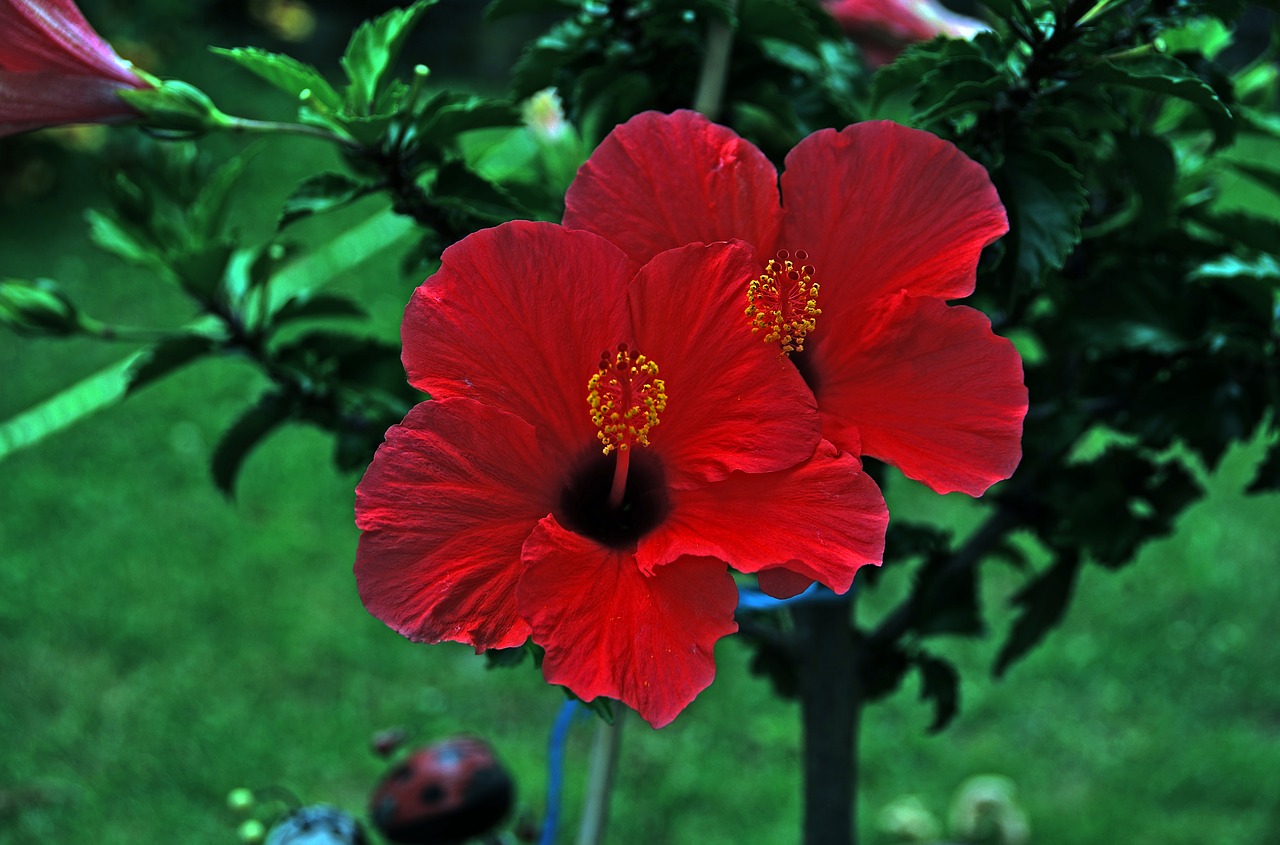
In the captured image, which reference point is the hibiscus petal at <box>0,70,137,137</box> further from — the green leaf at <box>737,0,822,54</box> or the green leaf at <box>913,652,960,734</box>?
the green leaf at <box>913,652,960,734</box>

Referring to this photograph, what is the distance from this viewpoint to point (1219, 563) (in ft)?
8.98

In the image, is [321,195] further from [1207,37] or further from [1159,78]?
[1207,37]

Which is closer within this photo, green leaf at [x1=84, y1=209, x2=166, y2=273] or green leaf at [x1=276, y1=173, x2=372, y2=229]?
green leaf at [x1=276, y1=173, x2=372, y2=229]

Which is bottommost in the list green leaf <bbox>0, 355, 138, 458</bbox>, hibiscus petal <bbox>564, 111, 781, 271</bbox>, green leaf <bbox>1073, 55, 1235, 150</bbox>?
green leaf <bbox>0, 355, 138, 458</bbox>

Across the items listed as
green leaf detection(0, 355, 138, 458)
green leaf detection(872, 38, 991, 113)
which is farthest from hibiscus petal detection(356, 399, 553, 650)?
green leaf detection(0, 355, 138, 458)

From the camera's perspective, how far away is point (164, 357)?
35.4 inches

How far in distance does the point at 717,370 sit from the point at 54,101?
383 millimetres

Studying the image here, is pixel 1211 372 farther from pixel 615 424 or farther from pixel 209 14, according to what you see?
pixel 209 14

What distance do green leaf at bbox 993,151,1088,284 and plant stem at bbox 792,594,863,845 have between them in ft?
1.13

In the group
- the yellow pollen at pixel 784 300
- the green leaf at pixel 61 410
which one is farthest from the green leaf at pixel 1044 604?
the green leaf at pixel 61 410

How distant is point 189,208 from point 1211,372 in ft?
2.70

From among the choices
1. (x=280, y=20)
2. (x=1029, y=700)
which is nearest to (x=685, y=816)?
(x=1029, y=700)

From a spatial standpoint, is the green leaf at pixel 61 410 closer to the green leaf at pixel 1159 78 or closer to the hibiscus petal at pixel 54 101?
the hibiscus petal at pixel 54 101

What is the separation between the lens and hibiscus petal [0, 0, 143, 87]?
618 millimetres
